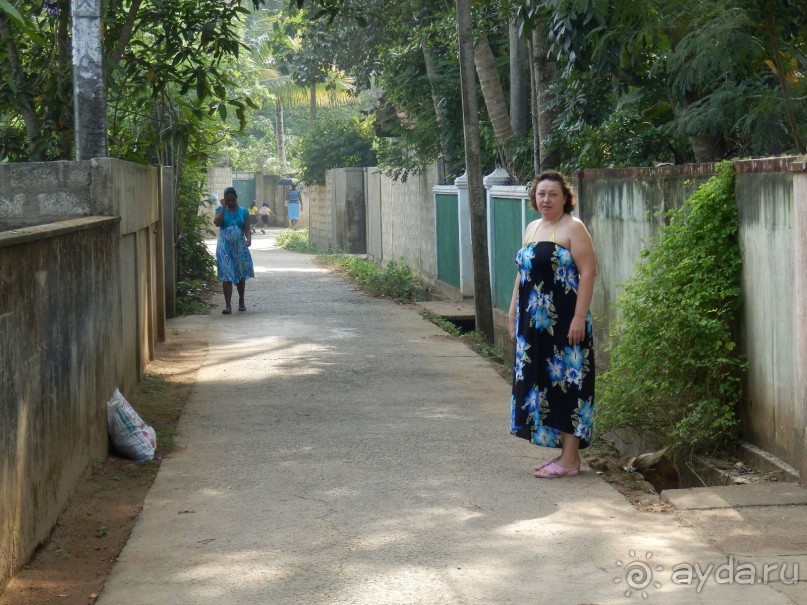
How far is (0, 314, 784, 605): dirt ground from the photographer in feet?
15.0

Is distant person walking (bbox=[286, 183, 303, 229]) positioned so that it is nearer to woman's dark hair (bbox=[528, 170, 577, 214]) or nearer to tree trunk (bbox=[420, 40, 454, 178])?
tree trunk (bbox=[420, 40, 454, 178])

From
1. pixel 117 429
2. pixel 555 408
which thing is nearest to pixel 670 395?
pixel 555 408

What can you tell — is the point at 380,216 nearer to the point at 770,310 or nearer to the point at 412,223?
the point at 412,223

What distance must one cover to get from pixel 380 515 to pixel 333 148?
26.9 meters

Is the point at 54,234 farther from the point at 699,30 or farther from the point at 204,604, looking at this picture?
the point at 699,30

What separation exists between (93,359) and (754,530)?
3.81 m

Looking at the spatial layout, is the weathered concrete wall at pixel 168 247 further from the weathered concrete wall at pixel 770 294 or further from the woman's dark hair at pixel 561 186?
the woman's dark hair at pixel 561 186

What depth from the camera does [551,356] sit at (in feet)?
20.5

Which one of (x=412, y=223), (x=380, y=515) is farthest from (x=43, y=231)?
(x=412, y=223)

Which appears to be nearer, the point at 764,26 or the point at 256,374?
the point at 764,26

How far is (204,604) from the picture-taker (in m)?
4.28

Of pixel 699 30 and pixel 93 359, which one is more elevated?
pixel 699 30

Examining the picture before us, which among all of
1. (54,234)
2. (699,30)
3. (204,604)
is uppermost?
(699,30)

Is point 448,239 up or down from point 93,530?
up
